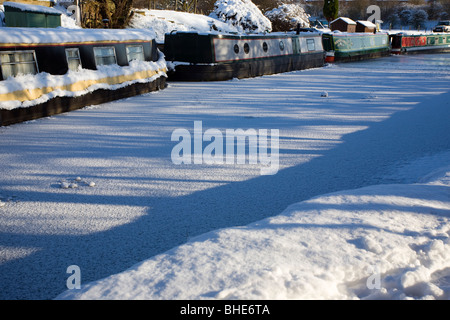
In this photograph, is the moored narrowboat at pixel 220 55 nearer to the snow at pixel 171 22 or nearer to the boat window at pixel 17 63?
the boat window at pixel 17 63

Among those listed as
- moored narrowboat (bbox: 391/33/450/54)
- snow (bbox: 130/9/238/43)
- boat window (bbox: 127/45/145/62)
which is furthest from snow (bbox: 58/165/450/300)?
A: moored narrowboat (bbox: 391/33/450/54)

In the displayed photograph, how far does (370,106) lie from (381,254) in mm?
7650

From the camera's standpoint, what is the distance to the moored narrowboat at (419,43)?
29984mm

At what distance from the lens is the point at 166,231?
146 inches

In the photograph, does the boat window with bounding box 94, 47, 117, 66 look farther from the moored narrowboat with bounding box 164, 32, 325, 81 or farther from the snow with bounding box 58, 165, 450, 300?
the snow with bounding box 58, 165, 450, 300

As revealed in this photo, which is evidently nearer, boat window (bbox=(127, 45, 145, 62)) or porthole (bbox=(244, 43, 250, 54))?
boat window (bbox=(127, 45, 145, 62))

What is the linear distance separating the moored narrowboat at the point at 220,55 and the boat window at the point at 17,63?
6.59 m

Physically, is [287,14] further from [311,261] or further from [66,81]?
[311,261]

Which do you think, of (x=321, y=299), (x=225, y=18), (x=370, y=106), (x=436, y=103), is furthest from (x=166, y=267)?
(x=225, y=18)

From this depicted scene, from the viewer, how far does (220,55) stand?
14.6 meters

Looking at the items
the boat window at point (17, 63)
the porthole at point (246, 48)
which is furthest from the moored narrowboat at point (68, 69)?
the porthole at point (246, 48)

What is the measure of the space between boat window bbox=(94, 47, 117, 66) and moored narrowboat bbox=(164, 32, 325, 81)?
3.98 metres

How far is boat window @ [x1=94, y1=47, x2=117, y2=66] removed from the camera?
10.4 meters

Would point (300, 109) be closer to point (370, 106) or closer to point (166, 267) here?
point (370, 106)
